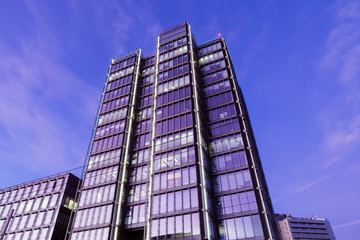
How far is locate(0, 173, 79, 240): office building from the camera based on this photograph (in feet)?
208

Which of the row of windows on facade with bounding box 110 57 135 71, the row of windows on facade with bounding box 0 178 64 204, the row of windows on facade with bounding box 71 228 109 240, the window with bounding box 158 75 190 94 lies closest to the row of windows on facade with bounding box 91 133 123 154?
the row of windows on facade with bounding box 0 178 64 204

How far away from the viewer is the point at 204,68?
73.2 m

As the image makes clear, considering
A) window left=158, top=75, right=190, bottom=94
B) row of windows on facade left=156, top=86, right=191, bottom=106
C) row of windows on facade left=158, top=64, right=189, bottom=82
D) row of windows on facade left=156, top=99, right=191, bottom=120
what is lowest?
row of windows on facade left=156, top=99, right=191, bottom=120

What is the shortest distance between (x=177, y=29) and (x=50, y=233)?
61979 millimetres

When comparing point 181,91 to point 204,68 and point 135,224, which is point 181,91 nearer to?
point 204,68

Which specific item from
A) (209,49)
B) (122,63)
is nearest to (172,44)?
(209,49)

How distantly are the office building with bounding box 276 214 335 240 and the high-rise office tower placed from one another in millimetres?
128194

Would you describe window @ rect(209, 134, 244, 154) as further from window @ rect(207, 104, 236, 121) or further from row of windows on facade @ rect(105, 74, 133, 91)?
row of windows on facade @ rect(105, 74, 133, 91)

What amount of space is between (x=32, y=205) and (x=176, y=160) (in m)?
40.3

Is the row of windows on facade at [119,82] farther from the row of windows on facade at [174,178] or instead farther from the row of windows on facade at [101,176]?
the row of windows on facade at [174,178]

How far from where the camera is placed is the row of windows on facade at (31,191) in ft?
234

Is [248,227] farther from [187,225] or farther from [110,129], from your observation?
[110,129]

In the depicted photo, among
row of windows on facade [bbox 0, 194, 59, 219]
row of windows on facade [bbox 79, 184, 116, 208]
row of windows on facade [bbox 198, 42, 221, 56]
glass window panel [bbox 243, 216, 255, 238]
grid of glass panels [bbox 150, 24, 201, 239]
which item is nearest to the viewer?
glass window panel [bbox 243, 216, 255, 238]

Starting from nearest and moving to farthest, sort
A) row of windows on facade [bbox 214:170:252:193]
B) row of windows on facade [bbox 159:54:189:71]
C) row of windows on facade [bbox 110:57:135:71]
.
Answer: row of windows on facade [bbox 214:170:252:193], row of windows on facade [bbox 159:54:189:71], row of windows on facade [bbox 110:57:135:71]
